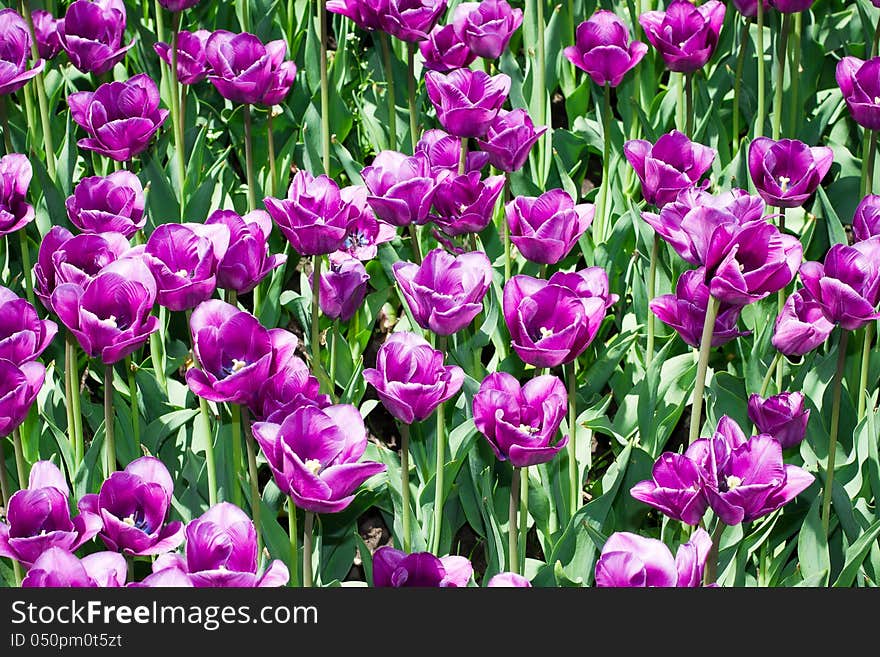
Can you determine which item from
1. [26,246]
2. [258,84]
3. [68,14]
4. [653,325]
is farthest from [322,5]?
[653,325]

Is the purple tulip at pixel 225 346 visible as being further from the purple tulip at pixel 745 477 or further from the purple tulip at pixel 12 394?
the purple tulip at pixel 745 477

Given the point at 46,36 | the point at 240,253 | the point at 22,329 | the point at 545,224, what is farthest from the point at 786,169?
the point at 46,36

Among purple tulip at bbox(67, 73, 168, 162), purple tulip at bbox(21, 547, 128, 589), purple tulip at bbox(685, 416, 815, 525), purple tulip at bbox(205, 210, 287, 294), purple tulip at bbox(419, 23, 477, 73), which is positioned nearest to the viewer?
purple tulip at bbox(21, 547, 128, 589)

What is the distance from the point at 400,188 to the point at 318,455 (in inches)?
23.8

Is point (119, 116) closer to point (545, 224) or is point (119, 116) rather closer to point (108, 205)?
point (108, 205)

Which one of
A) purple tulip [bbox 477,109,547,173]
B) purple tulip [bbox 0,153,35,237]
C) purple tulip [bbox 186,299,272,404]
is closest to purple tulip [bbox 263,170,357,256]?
purple tulip [bbox 186,299,272,404]

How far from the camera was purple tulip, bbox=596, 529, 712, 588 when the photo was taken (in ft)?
4.73

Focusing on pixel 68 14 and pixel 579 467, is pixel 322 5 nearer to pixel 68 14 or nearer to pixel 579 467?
pixel 68 14

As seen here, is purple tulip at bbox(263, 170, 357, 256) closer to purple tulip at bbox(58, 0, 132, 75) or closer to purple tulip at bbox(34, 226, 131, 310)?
purple tulip at bbox(34, 226, 131, 310)

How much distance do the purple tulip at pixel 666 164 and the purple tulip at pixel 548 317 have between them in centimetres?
43

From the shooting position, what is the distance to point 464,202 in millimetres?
2174

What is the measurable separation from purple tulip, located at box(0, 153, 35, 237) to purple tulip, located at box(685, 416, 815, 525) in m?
1.31

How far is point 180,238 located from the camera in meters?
1.79

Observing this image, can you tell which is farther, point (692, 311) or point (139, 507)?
point (692, 311)
